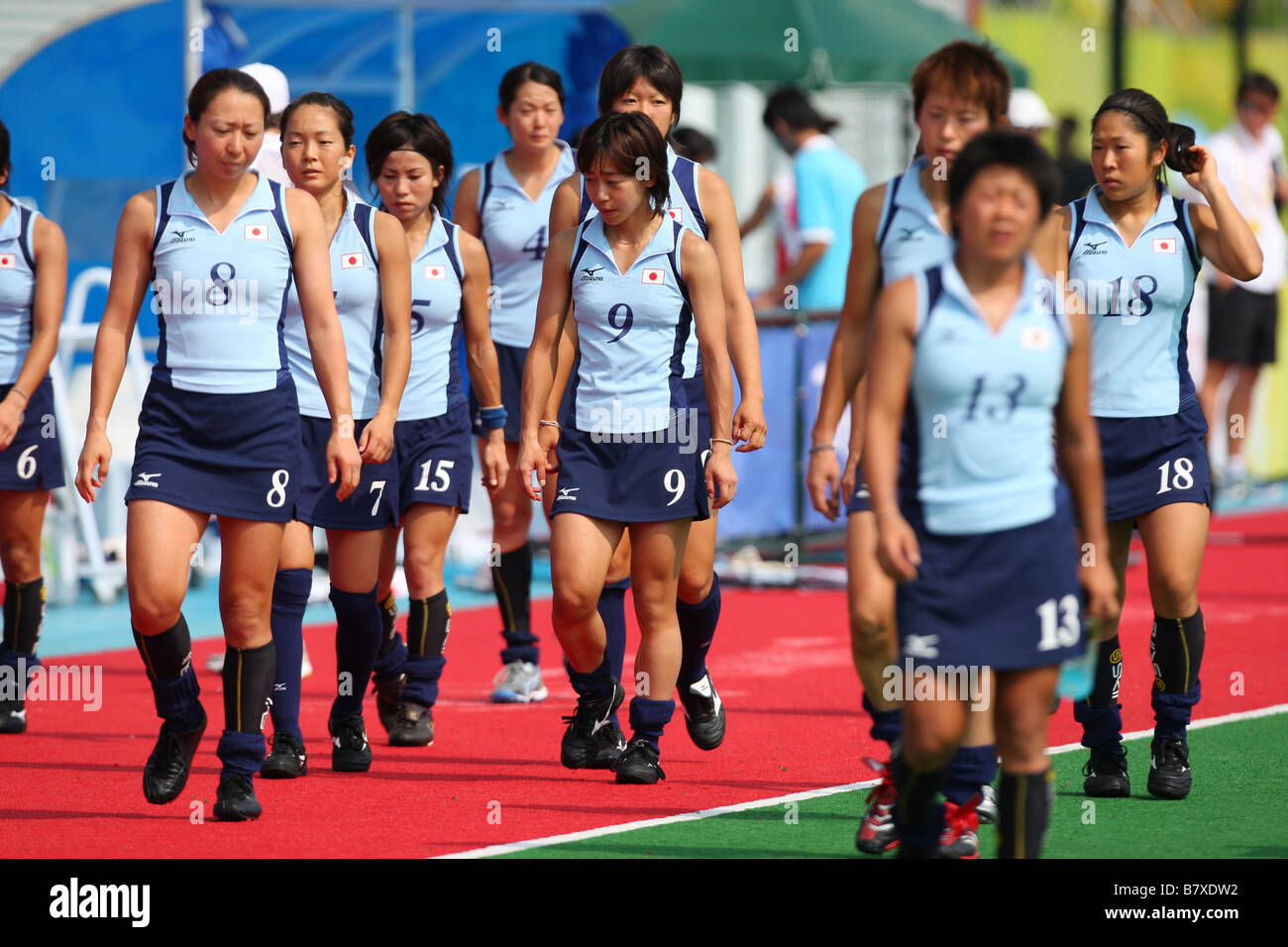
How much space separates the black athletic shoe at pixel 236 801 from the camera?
6262mm

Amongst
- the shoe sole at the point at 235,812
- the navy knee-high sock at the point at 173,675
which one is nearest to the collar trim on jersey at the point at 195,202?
the navy knee-high sock at the point at 173,675

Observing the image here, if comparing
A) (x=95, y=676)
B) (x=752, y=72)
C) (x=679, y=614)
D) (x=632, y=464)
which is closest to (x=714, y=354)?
(x=632, y=464)

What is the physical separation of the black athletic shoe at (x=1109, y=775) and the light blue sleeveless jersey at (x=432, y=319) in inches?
109

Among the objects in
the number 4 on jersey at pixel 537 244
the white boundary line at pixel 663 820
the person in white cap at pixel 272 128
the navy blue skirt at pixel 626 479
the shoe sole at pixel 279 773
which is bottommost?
the white boundary line at pixel 663 820

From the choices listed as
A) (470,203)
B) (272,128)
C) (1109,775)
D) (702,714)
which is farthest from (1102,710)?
(272,128)

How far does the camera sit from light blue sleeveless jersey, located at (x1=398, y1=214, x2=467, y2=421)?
764cm

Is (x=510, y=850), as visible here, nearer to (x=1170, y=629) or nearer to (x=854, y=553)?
(x=854, y=553)

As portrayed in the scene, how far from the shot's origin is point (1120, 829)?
20.2 feet

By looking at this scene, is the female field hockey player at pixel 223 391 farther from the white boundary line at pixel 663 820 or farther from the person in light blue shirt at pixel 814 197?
the person in light blue shirt at pixel 814 197

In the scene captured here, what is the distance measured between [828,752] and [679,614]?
769 mm

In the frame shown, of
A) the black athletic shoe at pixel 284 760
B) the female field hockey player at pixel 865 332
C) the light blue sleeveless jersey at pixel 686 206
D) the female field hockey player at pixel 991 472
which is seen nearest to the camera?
the female field hockey player at pixel 991 472

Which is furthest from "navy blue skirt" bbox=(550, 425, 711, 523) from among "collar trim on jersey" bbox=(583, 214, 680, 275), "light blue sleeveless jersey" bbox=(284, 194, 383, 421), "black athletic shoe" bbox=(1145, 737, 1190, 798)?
"black athletic shoe" bbox=(1145, 737, 1190, 798)

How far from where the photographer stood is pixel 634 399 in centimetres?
675

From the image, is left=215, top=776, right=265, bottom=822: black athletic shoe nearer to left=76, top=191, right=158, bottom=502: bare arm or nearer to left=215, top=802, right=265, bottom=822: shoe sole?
left=215, top=802, right=265, bottom=822: shoe sole
